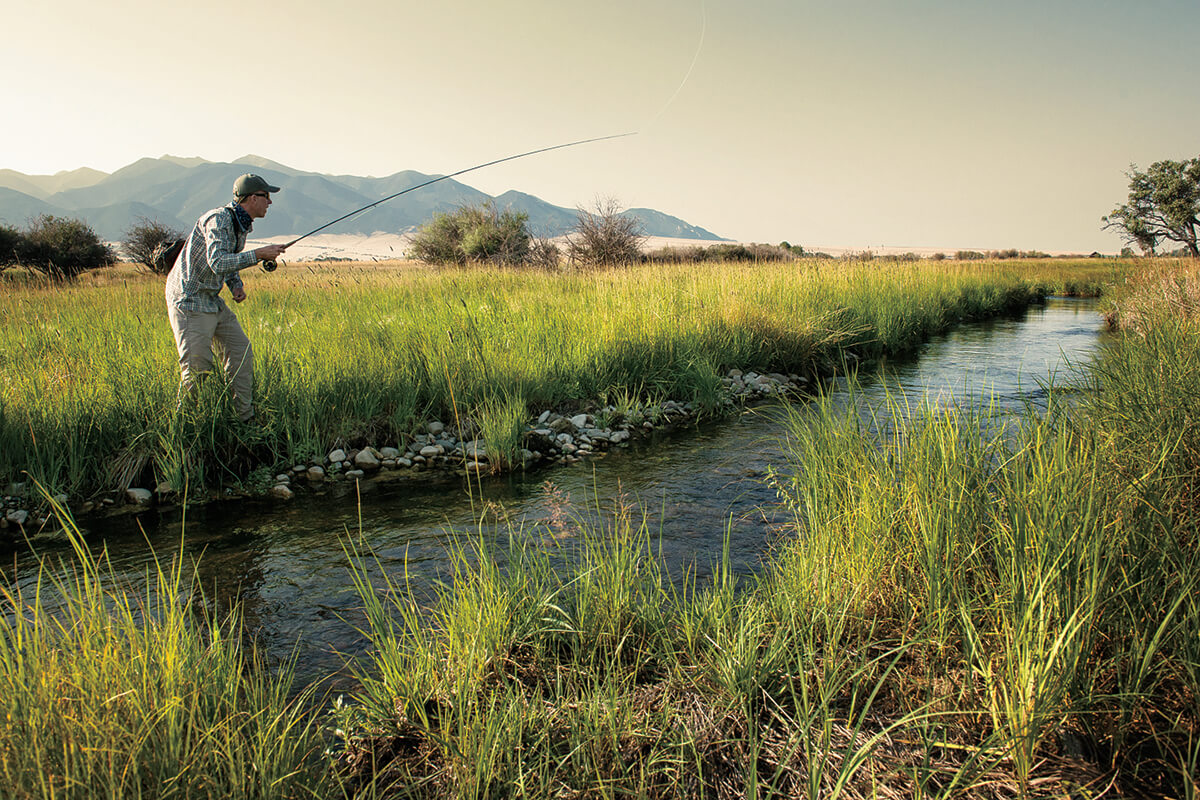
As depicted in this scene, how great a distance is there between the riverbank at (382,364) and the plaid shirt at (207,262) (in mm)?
775

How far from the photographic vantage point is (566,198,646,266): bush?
21.4 meters

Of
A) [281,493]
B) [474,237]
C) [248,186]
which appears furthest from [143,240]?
[281,493]

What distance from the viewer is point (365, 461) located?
611cm

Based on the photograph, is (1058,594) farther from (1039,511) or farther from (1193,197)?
(1193,197)

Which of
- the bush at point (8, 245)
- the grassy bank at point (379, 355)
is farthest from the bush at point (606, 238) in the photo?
the bush at point (8, 245)

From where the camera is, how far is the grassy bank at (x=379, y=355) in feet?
18.0

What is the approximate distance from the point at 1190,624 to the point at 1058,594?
Answer: 1.47 feet

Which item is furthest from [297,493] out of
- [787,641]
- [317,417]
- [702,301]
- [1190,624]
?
[702,301]

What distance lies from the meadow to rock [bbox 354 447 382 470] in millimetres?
3076

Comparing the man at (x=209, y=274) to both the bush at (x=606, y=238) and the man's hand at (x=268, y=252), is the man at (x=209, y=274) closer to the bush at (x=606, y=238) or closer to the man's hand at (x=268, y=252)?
the man's hand at (x=268, y=252)

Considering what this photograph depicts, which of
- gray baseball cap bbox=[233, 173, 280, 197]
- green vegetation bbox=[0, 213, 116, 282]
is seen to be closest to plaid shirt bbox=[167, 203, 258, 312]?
gray baseball cap bbox=[233, 173, 280, 197]

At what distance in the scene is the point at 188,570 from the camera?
13.6 ft

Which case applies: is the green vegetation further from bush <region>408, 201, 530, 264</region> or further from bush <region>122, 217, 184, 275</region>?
bush <region>408, 201, 530, 264</region>

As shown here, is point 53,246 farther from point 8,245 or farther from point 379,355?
point 379,355
